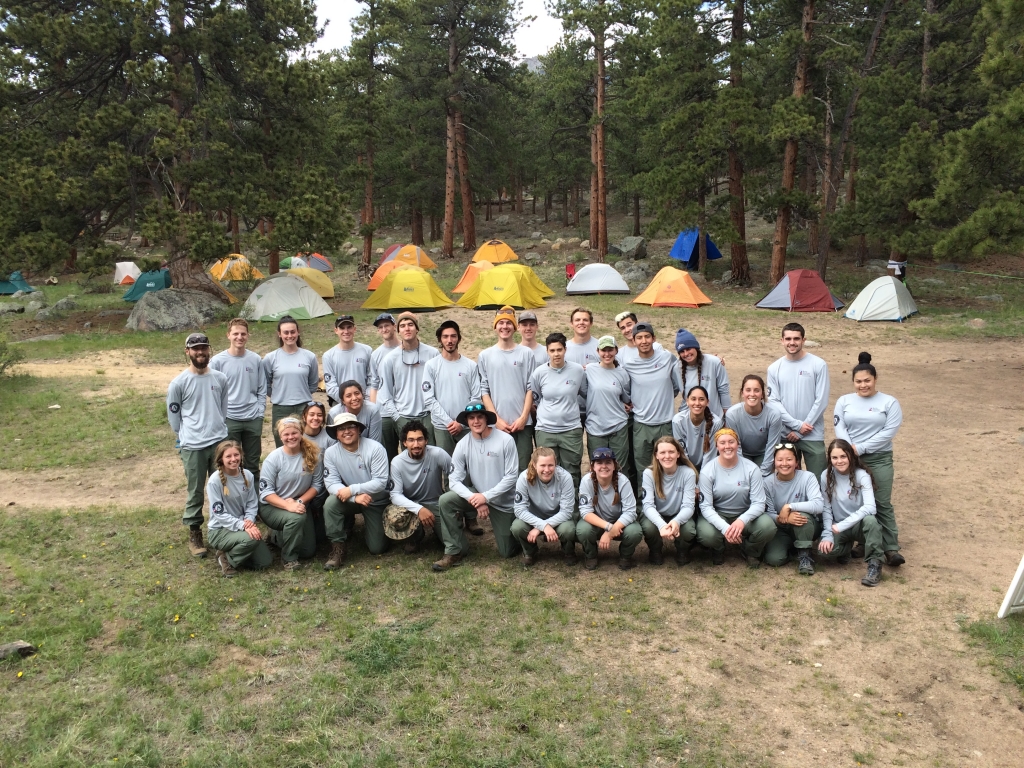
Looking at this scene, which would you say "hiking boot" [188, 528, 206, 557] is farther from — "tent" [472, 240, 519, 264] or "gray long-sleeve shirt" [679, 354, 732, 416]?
"tent" [472, 240, 519, 264]

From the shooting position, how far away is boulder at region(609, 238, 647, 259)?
26.0 metres

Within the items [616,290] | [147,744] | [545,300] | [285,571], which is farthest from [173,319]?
[147,744]

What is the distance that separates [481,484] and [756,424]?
2.20 m

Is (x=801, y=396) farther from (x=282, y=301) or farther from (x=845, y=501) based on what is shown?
(x=282, y=301)

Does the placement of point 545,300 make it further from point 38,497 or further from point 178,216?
point 38,497

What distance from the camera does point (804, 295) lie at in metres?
17.5

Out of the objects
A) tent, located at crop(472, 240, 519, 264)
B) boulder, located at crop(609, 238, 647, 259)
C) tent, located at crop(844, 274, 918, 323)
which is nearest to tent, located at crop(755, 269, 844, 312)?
tent, located at crop(844, 274, 918, 323)

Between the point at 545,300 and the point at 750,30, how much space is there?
8.93 meters

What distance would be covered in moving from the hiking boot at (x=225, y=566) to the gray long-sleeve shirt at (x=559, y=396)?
259 cm

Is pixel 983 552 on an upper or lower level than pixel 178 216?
lower

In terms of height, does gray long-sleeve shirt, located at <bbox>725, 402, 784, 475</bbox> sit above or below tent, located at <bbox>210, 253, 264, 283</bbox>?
below

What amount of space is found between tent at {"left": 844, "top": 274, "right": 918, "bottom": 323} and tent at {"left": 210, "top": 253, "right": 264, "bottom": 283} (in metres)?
16.5

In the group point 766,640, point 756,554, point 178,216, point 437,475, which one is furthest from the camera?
point 178,216

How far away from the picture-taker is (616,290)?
20469 mm
